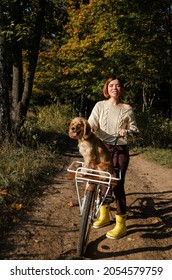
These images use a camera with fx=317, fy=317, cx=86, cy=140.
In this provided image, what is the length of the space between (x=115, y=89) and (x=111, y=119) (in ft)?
1.36

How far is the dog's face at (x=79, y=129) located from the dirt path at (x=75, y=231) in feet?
4.82

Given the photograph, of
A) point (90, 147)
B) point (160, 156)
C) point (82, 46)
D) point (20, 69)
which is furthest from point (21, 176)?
point (82, 46)

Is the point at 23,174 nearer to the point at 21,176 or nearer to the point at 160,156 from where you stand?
the point at 21,176

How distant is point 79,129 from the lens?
3734 mm

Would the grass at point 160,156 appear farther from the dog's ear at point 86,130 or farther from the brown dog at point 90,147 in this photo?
the dog's ear at point 86,130

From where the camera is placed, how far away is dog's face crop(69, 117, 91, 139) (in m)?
3.69

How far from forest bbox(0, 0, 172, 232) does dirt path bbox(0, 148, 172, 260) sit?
1.93 feet

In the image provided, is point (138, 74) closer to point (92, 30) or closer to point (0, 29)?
point (92, 30)

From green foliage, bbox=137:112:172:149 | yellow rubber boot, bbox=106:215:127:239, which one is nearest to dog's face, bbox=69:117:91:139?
yellow rubber boot, bbox=106:215:127:239

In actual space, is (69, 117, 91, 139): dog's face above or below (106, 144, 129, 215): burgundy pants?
above

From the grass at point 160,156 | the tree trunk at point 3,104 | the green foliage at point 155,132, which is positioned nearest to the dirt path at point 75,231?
the tree trunk at point 3,104

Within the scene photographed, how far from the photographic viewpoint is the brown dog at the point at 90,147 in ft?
12.2

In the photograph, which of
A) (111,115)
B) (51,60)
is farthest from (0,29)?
(51,60)

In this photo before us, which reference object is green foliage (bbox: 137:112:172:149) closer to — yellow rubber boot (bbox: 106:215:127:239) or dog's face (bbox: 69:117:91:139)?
yellow rubber boot (bbox: 106:215:127:239)
